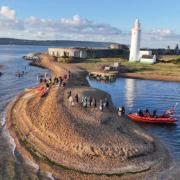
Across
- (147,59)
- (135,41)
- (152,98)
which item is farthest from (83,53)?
(152,98)

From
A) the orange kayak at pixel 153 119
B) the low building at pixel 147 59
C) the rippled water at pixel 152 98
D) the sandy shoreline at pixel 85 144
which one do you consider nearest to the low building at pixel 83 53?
the low building at pixel 147 59

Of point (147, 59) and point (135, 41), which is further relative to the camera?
point (135, 41)

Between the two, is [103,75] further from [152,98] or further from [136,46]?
[136,46]

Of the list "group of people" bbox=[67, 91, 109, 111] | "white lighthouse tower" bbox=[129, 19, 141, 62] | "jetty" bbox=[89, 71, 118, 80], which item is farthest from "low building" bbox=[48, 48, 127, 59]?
"group of people" bbox=[67, 91, 109, 111]

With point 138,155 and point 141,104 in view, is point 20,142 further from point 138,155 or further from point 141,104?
point 141,104

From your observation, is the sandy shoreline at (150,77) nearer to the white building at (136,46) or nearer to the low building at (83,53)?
the white building at (136,46)
